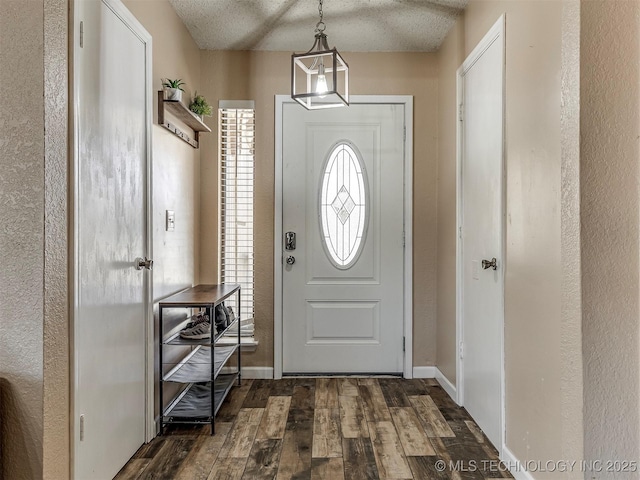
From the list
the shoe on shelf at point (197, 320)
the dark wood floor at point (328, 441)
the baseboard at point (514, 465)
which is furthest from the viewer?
the shoe on shelf at point (197, 320)

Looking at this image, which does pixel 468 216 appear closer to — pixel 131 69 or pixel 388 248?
pixel 388 248

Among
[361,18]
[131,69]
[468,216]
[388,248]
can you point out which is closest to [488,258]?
[468,216]

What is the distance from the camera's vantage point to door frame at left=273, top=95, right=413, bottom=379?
133 inches

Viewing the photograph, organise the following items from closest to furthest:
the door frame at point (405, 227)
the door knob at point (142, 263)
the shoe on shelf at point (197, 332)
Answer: the door knob at point (142, 263), the shoe on shelf at point (197, 332), the door frame at point (405, 227)

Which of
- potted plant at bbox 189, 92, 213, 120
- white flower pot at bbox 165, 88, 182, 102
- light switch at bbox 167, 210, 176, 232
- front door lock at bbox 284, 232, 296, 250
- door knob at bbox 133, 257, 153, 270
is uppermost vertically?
potted plant at bbox 189, 92, 213, 120

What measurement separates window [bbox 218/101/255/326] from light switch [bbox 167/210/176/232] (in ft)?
2.25

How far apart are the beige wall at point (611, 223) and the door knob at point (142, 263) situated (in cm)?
190

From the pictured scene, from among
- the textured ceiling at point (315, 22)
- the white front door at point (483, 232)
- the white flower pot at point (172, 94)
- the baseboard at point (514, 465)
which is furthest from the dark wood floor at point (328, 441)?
the textured ceiling at point (315, 22)

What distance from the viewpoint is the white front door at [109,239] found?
1.72m

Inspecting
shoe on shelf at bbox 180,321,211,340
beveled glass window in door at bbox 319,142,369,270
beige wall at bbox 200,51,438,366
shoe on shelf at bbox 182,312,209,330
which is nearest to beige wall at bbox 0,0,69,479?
shoe on shelf at bbox 180,321,211,340

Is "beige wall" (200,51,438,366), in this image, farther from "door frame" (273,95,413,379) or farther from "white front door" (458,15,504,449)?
"white front door" (458,15,504,449)

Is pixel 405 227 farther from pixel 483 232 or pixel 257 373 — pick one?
pixel 257 373

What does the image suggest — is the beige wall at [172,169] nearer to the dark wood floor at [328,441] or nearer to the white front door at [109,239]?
the white front door at [109,239]

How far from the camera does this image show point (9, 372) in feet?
4.52
